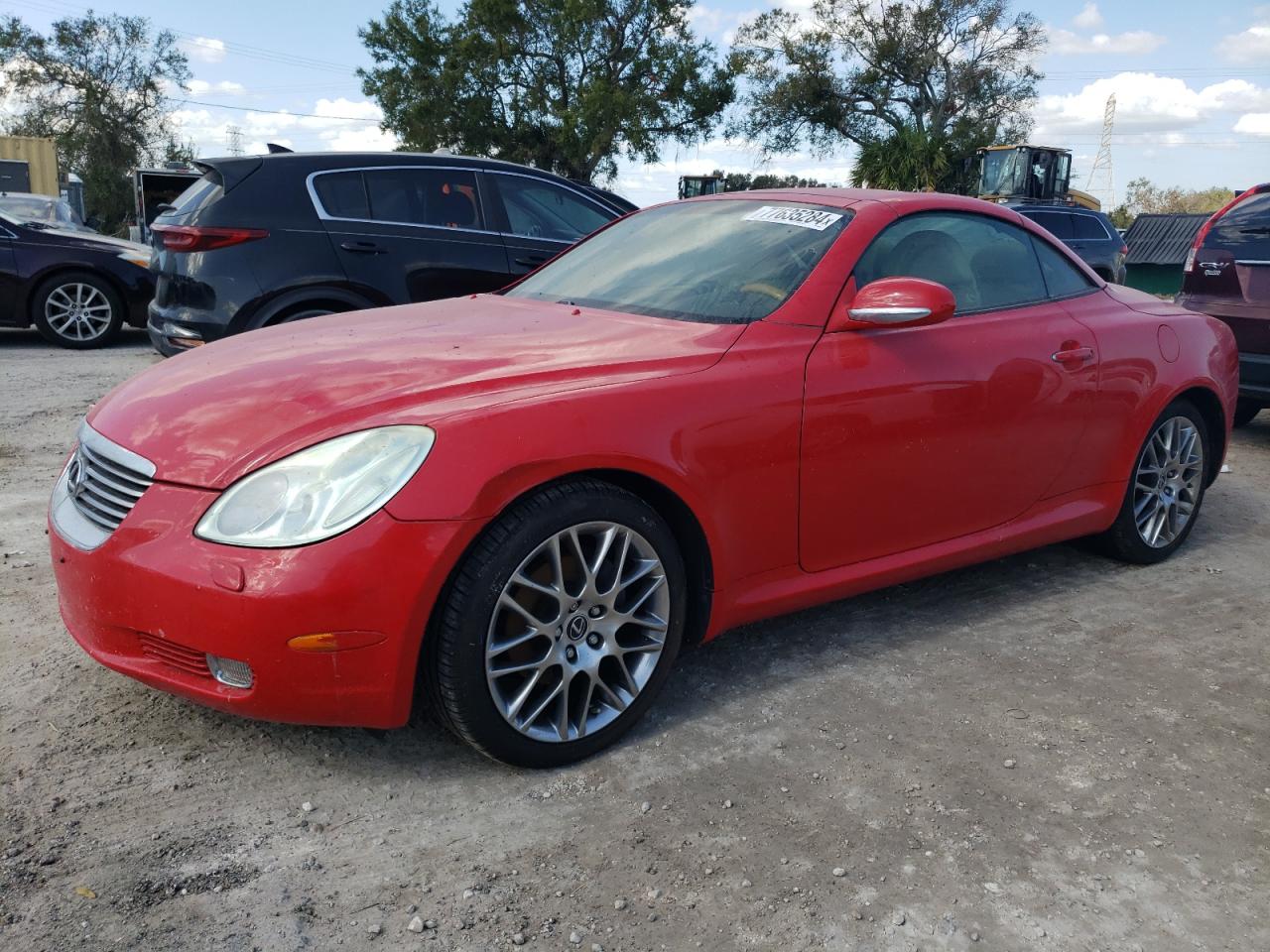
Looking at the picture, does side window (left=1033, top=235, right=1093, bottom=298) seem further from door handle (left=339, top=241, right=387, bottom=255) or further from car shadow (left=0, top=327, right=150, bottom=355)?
car shadow (left=0, top=327, right=150, bottom=355)

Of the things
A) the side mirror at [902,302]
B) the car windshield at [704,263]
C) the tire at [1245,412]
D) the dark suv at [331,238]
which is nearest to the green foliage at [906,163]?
the tire at [1245,412]

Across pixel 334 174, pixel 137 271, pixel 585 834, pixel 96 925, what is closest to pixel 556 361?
pixel 585 834

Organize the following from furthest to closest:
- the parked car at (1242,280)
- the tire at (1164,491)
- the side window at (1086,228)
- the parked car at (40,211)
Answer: the side window at (1086,228)
the parked car at (40,211)
the parked car at (1242,280)
the tire at (1164,491)

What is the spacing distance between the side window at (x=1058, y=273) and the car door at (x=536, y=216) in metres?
3.37

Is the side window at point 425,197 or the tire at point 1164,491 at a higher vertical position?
the side window at point 425,197

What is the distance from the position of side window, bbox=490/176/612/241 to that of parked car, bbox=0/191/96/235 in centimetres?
557

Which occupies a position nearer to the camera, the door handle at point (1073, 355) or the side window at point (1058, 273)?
the door handle at point (1073, 355)

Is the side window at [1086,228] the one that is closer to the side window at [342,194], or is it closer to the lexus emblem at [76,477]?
the side window at [342,194]

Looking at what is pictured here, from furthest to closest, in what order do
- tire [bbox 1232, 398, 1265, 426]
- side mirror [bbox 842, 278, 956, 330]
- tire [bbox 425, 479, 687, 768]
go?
tire [bbox 1232, 398, 1265, 426]
side mirror [bbox 842, 278, 956, 330]
tire [bbox 425, 479, 687, 768]

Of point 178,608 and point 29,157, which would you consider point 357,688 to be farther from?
point 29,157

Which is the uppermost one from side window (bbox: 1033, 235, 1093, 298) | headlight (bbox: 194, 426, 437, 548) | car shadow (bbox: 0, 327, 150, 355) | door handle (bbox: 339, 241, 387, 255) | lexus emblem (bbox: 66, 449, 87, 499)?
side window (bbox: 1033, 235, 1093, 298)

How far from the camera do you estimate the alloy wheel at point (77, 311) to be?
10.0 meters

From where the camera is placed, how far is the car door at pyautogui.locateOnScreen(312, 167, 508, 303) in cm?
645

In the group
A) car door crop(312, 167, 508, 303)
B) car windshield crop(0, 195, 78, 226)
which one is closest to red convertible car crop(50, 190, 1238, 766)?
car door crop(312, 167, 508, 303)
